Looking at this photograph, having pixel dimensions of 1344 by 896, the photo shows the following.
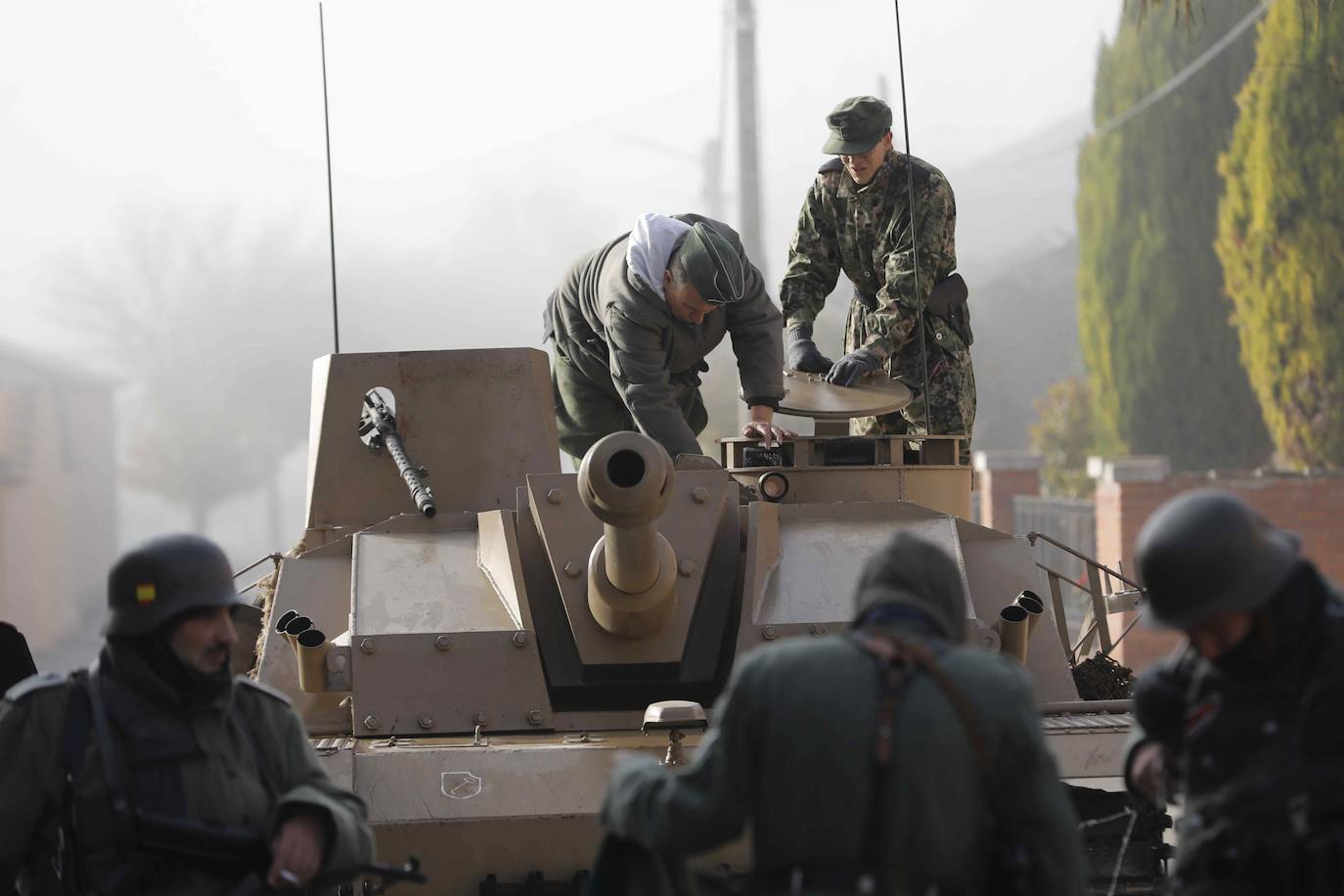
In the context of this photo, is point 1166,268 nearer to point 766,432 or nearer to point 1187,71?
point 1187,71

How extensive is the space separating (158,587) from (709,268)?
370cm

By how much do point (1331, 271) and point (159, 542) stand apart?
2350cm

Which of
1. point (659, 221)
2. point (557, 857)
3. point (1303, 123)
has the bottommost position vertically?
point (557, 857)

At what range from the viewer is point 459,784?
18.7ft

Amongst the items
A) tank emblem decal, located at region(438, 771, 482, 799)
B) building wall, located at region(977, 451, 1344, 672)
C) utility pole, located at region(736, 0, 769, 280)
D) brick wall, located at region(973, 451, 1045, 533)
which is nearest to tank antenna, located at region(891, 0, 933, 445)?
tank emblem decal, located at region(438, 771, 482, 799)

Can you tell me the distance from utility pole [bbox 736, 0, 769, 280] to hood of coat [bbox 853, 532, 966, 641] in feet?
83.7

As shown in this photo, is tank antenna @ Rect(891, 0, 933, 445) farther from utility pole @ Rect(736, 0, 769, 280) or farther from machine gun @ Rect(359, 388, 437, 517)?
utility pole @ Rect(736, 0, 769, 280)

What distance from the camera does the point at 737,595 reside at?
666cm

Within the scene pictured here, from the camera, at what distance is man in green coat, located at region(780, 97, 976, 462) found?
28.1ft

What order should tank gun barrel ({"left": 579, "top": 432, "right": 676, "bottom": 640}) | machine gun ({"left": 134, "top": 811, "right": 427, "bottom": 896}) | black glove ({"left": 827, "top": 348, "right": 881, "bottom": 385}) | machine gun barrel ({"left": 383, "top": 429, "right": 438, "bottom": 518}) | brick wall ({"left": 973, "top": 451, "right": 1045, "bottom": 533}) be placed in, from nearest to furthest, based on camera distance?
→ 1. machine gun ({"left": 134, "top": 811, "right": 427, "bottom": 896})
2. tank gun barrel ({"left": 579, "top": 432, "right": 676, "bottom": 640})
3. machine gun barrel ({"left": 383, "top": 429, "right": 438, "bottom": 518})
4. black glove ({"left": 827, "top": 348, "right": 881, "bottom": 385})
5. brick wall ({"left": 973, "top": 451, "right": 1045, "bottom": 533})

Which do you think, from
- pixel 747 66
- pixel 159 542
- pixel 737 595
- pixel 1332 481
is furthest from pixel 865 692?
pixel 747 66

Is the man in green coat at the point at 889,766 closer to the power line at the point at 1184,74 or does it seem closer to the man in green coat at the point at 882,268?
the man in green coat at the point at 882,268

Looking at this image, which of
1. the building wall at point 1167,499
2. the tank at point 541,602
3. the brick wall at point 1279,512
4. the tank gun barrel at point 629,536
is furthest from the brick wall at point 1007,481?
the tank gun barrel at point 629,536

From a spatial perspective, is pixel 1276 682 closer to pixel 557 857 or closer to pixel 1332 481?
pixel 557 857
